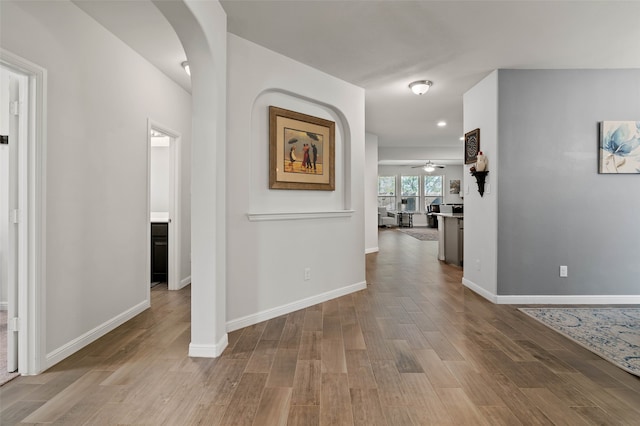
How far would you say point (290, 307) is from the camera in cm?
355

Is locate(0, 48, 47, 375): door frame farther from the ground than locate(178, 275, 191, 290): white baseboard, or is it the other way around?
locate(0, 48, 47, 375): door frame

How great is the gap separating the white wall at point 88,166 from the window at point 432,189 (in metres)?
13.4

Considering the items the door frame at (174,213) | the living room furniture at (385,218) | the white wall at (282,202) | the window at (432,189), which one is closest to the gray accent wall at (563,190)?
the white wall at (282,202)

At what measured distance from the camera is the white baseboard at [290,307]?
3092 millimetres

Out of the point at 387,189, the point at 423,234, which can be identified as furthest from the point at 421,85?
the point at 387,189

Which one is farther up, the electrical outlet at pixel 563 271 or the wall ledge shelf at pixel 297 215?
the wall ledge shelf at pixel 297 215

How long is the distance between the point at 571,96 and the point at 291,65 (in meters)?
3.11

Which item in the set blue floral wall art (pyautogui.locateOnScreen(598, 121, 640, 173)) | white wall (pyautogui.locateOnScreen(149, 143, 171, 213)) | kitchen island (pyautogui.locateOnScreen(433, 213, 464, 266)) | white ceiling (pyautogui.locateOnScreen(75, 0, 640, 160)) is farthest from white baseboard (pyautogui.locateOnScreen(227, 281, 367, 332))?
blue floral wall art (pyautogui.locateOnScreen(598, 121, 640, 173))

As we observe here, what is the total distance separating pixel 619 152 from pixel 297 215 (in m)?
3.61

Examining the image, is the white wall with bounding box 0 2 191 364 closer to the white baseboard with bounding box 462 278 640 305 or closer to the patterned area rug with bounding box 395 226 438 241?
the white baseboard with bounding box 462 278 640 305

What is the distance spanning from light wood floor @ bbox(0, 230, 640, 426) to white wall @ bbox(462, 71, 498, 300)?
0.87 meters

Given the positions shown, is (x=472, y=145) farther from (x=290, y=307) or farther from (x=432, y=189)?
(x=432, y=189)

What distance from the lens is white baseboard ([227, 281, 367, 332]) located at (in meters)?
3.09

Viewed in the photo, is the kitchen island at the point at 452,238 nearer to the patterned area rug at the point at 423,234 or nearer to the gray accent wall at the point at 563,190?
the gray accent wall at the point at 563,190
